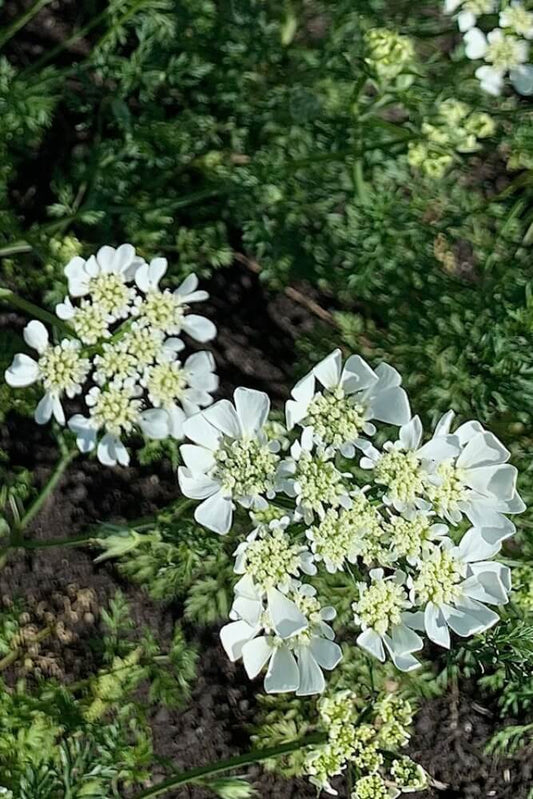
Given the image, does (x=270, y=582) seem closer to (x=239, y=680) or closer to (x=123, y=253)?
(x=123, y=253)

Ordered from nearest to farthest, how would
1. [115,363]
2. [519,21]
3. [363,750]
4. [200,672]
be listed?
[363,750] → [115,363] → [519,21] → [200,672]

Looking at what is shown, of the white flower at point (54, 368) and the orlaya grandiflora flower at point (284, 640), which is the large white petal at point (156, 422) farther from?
the orlaya grandiflora flower at point (284, 640)

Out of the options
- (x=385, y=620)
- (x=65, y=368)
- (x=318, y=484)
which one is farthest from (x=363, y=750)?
(x=65, y=368)

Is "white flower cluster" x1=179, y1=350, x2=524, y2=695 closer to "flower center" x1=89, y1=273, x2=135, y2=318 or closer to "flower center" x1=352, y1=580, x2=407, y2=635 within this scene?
"flower center" x1=352, y1=580, x2=407, y2=635

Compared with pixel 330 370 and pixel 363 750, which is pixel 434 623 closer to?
pixel 363 750

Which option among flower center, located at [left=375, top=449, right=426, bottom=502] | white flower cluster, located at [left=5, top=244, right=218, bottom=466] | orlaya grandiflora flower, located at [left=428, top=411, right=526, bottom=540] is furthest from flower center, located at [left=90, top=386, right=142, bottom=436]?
orlaya grandiflora flower, located at [left=428, top=411, right=526, bottom=540]
